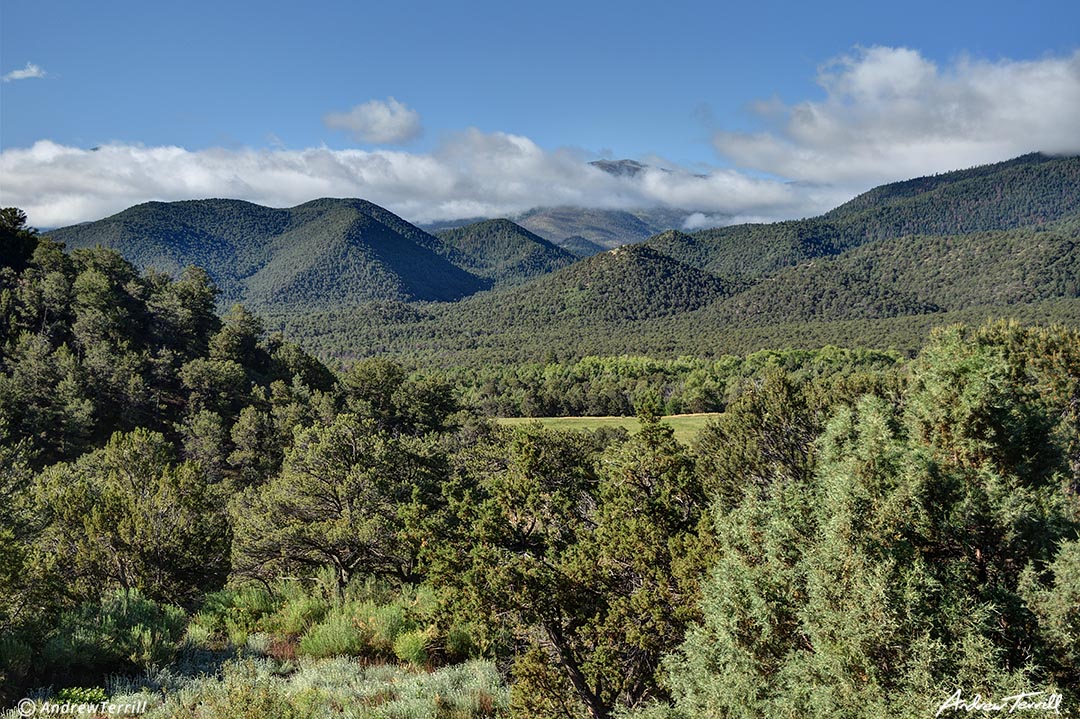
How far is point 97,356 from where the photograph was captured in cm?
4956

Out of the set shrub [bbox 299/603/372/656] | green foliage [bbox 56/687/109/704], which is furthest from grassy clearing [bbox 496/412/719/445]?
green foliage [bbox 56/687/109/704]

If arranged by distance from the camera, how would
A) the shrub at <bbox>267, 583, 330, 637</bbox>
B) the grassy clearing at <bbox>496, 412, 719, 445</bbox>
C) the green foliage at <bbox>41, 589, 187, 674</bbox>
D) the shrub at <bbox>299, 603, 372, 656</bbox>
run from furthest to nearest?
the grassy clearing at <bbox>496, 412, 719, 445</bbox>, the shrub at <bbox>267, 583, 330, 637</bbox>, the shrub at <bbox>299, 603, 372, 656</bbox>, the green foliage at <bbox>41, 589, 187, 674</bbox>

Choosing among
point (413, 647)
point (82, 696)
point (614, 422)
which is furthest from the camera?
point (614, 422)

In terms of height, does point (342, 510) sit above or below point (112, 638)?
below

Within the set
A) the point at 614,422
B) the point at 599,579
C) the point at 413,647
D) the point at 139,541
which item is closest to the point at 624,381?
the point at 614,422

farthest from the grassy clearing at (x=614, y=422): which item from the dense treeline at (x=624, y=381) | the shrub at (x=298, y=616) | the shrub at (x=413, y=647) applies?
the shrub at (x=413, y=647)

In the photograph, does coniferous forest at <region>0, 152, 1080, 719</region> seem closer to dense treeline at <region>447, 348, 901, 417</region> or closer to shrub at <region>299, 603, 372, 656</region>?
shrub at <region>299, 603, 372, 656</region>

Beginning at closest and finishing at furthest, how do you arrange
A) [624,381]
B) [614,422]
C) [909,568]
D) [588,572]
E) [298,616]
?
[909,568] < [588,572] < [298,616] < [614,422] < [624,381]

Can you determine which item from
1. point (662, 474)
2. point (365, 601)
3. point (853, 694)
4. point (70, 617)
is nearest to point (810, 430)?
point (662, 474)

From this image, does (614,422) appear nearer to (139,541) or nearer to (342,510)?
(342,510)

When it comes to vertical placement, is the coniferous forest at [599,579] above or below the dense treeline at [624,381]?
above

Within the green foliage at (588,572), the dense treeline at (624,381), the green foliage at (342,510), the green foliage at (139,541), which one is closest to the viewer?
the green foliage at (588,572)

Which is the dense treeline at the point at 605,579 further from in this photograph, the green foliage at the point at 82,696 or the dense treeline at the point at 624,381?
the dense treeline at the point at 624,381

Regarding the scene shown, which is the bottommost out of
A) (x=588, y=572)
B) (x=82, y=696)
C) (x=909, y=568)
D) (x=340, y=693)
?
(x=340, y=693)
